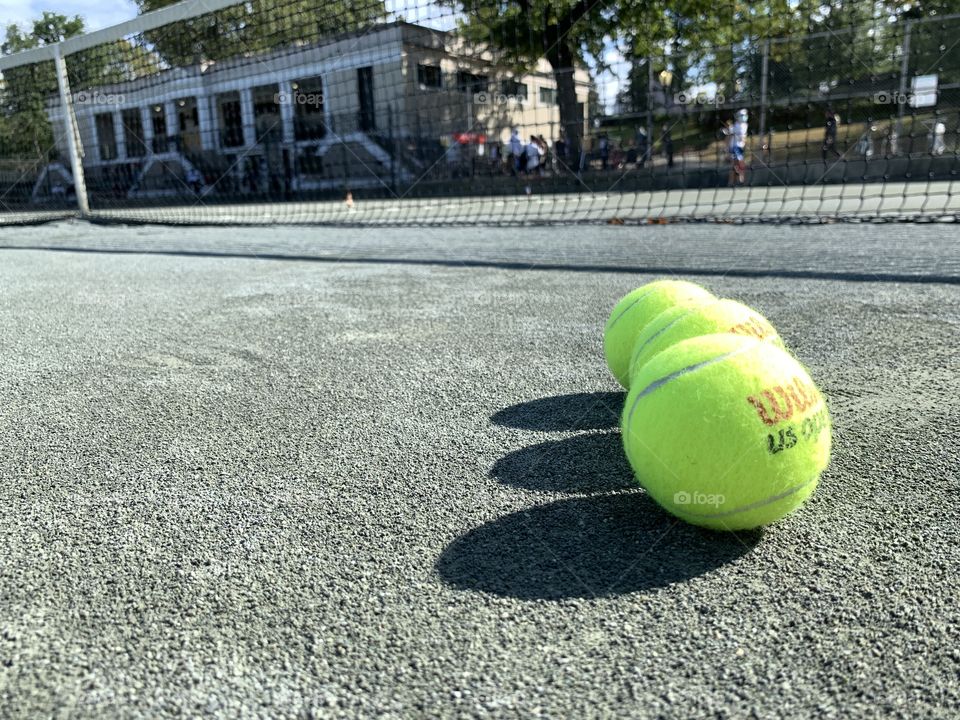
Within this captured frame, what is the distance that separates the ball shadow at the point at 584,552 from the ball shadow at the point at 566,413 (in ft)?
2.23

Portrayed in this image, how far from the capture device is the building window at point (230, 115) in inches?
1362

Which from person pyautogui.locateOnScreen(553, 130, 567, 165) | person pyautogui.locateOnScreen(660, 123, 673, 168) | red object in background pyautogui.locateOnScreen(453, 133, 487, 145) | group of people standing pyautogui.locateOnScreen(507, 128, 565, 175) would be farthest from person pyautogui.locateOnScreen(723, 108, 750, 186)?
red object in background pyautogui.locateOnScreen(453, 133, 487, 145)

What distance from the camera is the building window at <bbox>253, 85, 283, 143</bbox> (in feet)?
93.1

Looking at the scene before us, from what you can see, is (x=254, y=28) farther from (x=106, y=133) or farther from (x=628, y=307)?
(x=106, y=133)

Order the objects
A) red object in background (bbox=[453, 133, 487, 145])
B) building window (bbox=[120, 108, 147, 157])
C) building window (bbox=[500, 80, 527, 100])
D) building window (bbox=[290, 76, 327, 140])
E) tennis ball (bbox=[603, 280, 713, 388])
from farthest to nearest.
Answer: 1. building window (bbox=[120, 108, 147, 157])
2. building window (bbox=[290, 76, 327, 140])
3. red object in background (bbox=[453, 133, 487, 145])
4. building window (bbox=[500, 80, 527, 100])
5. tennis ball (bbox=[603, 280, 713, 388])

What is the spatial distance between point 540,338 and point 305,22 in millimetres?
10505

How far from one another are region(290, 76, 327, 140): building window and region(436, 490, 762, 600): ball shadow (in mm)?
28737

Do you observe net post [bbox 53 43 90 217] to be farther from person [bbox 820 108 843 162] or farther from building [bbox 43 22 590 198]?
person [bbox 820 108 843 162]

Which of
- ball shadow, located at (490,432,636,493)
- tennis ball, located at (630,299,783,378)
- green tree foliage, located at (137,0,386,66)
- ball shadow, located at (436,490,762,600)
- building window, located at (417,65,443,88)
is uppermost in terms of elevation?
building window, located at (417,65,443,88)

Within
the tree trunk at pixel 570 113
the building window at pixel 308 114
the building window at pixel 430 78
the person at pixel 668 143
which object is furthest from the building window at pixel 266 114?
the person at pixel 668 143

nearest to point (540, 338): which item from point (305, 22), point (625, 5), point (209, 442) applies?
point (209, 442)

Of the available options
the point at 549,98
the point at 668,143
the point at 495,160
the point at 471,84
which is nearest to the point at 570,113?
the point at 668,143

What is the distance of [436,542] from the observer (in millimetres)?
2023

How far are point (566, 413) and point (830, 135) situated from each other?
19306 millimetres
